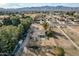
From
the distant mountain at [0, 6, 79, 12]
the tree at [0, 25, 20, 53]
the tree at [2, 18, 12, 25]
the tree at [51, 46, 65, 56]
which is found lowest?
the tree at [51, 46, 65, 56]

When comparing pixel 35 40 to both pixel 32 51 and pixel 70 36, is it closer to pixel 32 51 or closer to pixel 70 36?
pixel 32 51

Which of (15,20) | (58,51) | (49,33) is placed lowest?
A: (58,51)

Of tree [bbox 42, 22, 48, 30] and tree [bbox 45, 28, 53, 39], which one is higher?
tree [bbox 42, 22, 48, 30]

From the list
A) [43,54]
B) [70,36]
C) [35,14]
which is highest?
[35,14]

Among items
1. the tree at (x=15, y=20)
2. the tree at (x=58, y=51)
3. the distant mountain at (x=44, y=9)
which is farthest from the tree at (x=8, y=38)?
the tree at (x=58, y=51)

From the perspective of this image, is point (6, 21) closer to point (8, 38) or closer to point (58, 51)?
point (8, 38)

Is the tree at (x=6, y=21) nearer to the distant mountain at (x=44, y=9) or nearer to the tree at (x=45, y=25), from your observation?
the distant mountain at (x=44, y=9)

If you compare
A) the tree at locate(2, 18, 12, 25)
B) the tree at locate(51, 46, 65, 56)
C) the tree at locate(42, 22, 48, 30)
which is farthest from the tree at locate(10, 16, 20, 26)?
the tree at locate(51, 46, 65, 56)

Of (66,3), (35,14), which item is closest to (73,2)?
(66,3)

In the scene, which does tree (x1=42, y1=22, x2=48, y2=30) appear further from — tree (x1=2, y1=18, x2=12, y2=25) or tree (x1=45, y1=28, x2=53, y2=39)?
tree (x1=2, y1=18, x2=12, y2=25)

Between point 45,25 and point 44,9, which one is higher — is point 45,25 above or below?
→ below

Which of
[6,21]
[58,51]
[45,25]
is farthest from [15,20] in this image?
[58,51]
